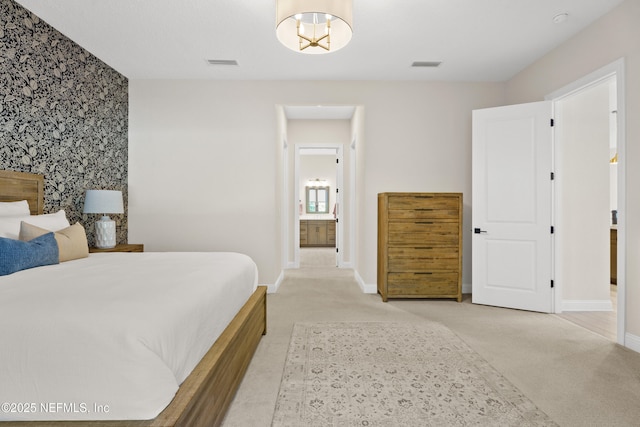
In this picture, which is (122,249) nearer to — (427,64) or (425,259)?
(425,259)

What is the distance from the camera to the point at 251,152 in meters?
4.21

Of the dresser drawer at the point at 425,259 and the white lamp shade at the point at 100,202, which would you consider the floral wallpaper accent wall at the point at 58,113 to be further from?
the dresser drawer at the point at 425,259

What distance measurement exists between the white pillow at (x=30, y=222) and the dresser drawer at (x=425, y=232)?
312 cm

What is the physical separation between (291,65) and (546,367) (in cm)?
362

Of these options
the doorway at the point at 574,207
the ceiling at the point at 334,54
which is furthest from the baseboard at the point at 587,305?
the ceiling at the point at 334,54

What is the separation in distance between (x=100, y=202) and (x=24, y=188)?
0.62m

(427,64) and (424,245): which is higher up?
(427,64)

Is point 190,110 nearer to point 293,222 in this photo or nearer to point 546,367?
point 293,222

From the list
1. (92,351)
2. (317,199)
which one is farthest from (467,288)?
(317,199)

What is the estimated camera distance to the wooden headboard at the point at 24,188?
253 centimetres

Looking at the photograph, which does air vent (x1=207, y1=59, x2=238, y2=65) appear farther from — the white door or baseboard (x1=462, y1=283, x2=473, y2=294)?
baseboard (x1=462, y1=283, x2=473, y2=294)

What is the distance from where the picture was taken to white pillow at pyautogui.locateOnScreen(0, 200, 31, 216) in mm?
2363

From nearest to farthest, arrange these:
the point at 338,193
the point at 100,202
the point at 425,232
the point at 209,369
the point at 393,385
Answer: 1. the point at 209,369
2. the point at 393,385
3. the point at 100,202
4. the point at 425,232
5. the point at 338,193

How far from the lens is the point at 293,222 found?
19.9ft
